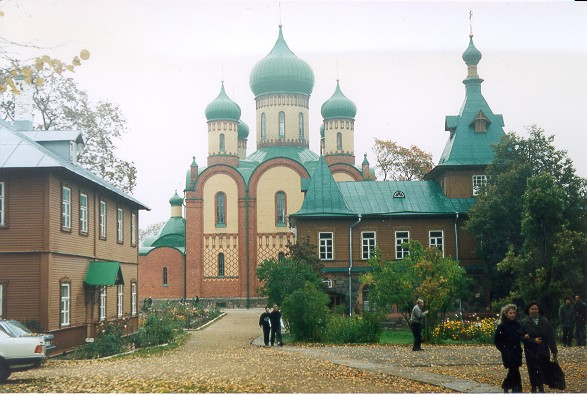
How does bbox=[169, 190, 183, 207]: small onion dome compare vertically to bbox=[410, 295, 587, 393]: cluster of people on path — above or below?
above

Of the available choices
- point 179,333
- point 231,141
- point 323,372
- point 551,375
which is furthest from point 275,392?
point 231,141

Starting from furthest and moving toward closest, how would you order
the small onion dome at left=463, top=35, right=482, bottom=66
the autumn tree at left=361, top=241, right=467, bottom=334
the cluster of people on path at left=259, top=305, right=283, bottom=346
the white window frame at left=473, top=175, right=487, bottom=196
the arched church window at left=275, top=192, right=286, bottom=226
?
the arched church window at left=275, top=192, right=286, bottom=226 < the small onion dome at left=463, top=35, right=482, bottom=66 < the white window frame at left=473, top=175, right=487, bottom=196 < the autumn tree at left=361, top=241, right=467, bottom=334 < the cluster of people on path at left=259, top=305, right=283, bottom=346

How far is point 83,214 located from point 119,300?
19.6ft

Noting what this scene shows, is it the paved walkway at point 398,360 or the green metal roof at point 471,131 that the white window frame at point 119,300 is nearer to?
the paved walkway at point 398,360

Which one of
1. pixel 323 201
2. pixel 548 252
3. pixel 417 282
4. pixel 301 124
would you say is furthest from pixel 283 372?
pixel 301 124

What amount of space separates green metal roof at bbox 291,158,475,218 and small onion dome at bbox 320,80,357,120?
61.7ft

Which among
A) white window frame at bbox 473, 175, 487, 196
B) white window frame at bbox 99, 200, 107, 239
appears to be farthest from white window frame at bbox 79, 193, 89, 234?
white window frame at bbox 473, 175, 487, 196

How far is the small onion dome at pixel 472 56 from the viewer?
39750 mm

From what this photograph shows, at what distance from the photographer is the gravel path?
1395 centimetres

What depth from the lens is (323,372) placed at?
53.0ft

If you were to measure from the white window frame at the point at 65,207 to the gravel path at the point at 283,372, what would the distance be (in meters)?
4.33

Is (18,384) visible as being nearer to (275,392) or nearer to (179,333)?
(275,392)

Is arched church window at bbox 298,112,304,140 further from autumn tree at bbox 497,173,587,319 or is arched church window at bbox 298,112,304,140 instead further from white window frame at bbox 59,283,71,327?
white window frame at bbox 59,283,71,327

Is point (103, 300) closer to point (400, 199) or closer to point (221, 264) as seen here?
point (400, 199)
